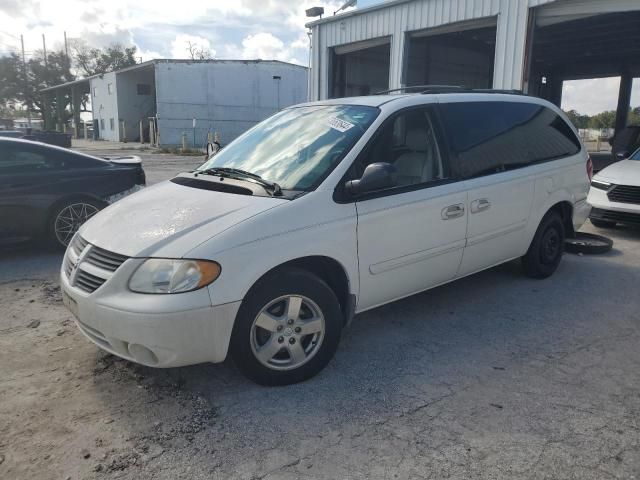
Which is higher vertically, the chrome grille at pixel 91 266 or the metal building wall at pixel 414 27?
the metal building wall at pixel 414 27

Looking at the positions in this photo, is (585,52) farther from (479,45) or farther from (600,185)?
(600,185)

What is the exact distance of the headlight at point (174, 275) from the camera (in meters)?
2.82

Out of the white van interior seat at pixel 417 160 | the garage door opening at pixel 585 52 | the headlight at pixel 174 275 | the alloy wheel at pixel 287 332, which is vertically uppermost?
the garage door opening at pixel 585 52

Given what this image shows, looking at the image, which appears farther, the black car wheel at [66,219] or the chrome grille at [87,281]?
the black car wheel at [66,219]

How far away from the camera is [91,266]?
313cm

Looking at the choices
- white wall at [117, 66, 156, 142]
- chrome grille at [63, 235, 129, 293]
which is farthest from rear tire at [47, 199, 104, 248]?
white wall at [117, 66, 156, 142]

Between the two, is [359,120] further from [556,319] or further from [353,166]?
[556,319]

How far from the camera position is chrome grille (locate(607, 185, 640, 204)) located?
7.27m

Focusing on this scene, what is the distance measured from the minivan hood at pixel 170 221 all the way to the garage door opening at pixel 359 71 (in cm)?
1381

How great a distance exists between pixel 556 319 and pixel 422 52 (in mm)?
17041

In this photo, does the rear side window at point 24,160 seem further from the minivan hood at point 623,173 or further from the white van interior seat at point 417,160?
the minivan hood at point 623,173

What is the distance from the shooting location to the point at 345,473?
248 cm

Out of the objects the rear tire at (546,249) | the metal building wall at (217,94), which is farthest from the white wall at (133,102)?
the rear tire at (546,249)

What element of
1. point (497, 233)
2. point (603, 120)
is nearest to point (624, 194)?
point (497, 233)
